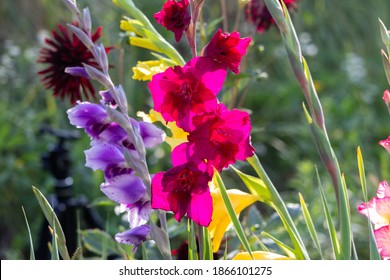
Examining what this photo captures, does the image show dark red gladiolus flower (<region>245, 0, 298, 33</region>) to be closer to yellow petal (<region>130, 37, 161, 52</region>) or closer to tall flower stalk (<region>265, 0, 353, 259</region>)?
Answer: yellow petal (<region>130, 37, 161, 52</region>)

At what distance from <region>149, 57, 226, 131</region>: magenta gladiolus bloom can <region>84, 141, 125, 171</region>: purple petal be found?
0.22 ft

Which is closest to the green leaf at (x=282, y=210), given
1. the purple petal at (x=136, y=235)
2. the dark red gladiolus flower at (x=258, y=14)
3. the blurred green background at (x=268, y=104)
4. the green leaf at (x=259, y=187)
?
the green leaf at (x=259, y=187)

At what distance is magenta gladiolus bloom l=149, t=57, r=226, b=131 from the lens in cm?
77

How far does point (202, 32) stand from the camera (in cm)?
131

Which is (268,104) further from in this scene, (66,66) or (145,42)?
(145,42)

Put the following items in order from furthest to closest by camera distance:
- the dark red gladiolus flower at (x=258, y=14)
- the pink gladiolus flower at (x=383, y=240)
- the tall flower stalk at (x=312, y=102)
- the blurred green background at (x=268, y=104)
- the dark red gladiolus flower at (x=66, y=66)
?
1. the blurred green background at (x=268, y=104)
2. the dark red gladiolus flower at (x=258, y=14)
3. the dark red gladiolus flower at (x=66, y=66)
4. the pink gladiolus flower at (x=383, y=240)
5. the tall flower stalk at (x=312, y=102)

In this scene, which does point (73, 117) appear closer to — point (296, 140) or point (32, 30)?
point (296, 140)

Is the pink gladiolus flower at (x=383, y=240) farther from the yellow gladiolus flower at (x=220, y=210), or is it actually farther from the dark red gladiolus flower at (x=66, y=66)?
the dark red gladiolus flower at (x=66, y=66)

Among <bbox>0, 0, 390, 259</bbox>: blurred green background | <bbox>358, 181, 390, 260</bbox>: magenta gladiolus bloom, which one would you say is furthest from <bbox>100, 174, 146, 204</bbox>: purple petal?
<bbox>0, 0, 390, 259</bbox>: blurred green background

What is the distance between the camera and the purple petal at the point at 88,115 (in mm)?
808

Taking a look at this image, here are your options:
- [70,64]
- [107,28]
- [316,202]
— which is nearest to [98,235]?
[70,64]

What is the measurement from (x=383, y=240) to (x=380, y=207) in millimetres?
35

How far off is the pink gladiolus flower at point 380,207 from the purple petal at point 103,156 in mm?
266

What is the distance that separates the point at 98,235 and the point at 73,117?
0.48m
